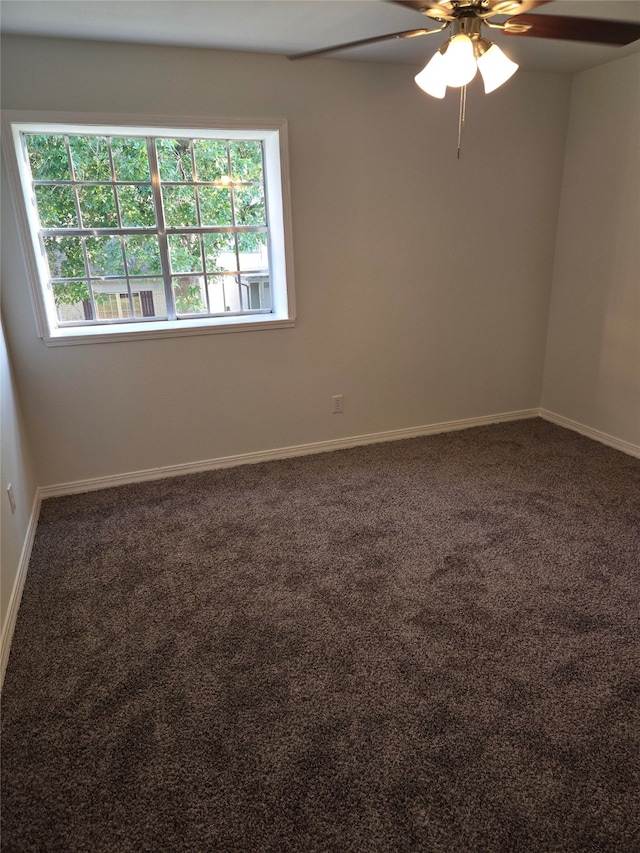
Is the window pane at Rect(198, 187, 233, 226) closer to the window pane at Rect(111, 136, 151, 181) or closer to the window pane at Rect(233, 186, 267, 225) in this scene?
the window pane at Rect(233, 186, 267, 225)

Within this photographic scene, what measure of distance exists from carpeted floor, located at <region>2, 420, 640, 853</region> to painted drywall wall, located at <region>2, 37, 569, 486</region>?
2.05ft

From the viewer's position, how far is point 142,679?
1.82 m

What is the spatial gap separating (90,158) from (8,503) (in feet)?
6.48

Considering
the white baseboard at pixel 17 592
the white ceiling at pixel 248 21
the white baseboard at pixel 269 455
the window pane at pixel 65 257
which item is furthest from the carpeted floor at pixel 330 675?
the white ceiling at pixel 248 21

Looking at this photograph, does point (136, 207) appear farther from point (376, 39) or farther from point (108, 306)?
point (376, 39)

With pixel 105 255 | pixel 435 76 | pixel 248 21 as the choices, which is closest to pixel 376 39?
pixel 435 76

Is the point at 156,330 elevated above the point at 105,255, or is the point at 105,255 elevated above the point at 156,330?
the point at 105,255

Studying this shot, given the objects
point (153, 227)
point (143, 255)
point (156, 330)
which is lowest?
point (156, 330)

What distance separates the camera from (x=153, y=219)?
10.4 feet

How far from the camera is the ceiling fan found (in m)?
1.60

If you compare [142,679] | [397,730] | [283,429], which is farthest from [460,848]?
[283,429]

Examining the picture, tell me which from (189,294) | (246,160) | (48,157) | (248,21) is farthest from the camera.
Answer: (189,294)

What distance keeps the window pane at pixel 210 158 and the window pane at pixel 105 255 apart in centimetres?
67

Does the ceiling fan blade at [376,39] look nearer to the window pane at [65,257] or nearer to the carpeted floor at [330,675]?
the window pane at [65,257]
